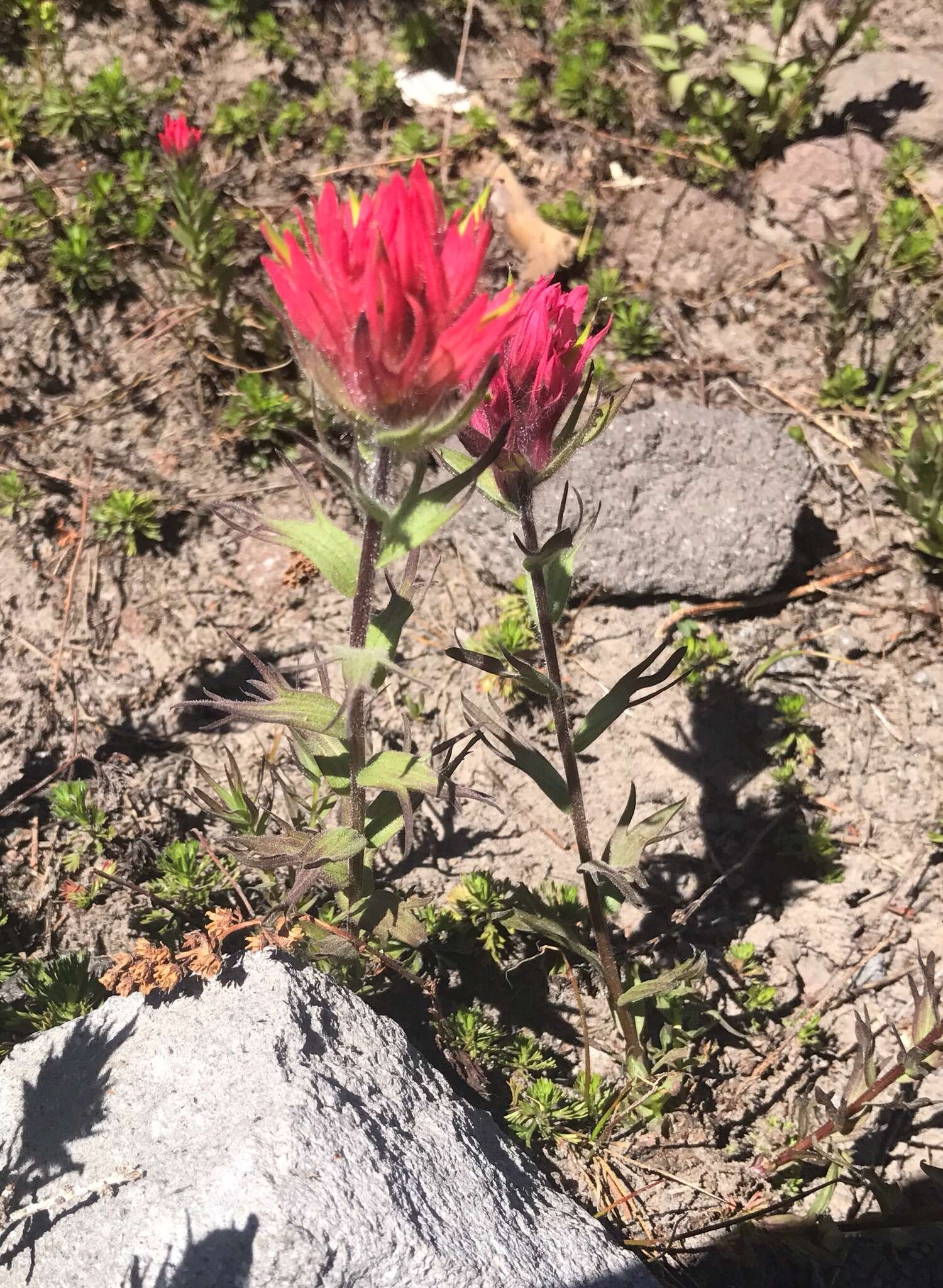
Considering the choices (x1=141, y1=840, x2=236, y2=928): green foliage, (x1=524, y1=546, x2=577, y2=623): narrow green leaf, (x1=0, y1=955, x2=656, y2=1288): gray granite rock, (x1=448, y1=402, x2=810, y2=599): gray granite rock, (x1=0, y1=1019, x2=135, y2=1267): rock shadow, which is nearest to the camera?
(x1=0, y1=955, x2=656, y2=1288): gray granite rock

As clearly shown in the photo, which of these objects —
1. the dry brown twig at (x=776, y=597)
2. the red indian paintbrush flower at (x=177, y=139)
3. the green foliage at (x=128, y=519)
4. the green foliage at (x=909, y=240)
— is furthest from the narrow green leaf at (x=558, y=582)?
the green foliage at (x=909, y=240)

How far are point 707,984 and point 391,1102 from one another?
1071 millimetres

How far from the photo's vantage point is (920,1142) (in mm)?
2398

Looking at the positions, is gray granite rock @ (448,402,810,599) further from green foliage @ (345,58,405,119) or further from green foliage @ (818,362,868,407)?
green foliage @ (345,58,405,119)

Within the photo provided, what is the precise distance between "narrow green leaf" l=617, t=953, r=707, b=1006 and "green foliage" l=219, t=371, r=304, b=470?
2012 mm

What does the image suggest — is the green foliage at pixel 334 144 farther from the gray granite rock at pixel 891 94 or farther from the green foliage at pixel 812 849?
the green foliage at pixel 812 849

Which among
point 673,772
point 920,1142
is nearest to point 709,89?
point 673,772

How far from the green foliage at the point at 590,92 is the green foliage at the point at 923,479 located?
1980 mm

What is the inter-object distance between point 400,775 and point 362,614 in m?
0.35

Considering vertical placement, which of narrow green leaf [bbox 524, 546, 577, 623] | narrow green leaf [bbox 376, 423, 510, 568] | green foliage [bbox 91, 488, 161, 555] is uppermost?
narrow green leaf [bbox 376, 423, 510, 568]

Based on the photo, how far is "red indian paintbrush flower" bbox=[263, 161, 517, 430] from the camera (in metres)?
1.27

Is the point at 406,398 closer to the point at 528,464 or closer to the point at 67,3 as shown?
the point at 528,464

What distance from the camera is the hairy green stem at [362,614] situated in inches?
61.1

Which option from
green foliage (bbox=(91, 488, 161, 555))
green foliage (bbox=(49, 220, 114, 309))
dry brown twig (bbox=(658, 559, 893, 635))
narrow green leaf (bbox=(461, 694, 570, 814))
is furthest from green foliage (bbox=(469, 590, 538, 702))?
green foliage (bbox=(49, 220, 114, 309))
